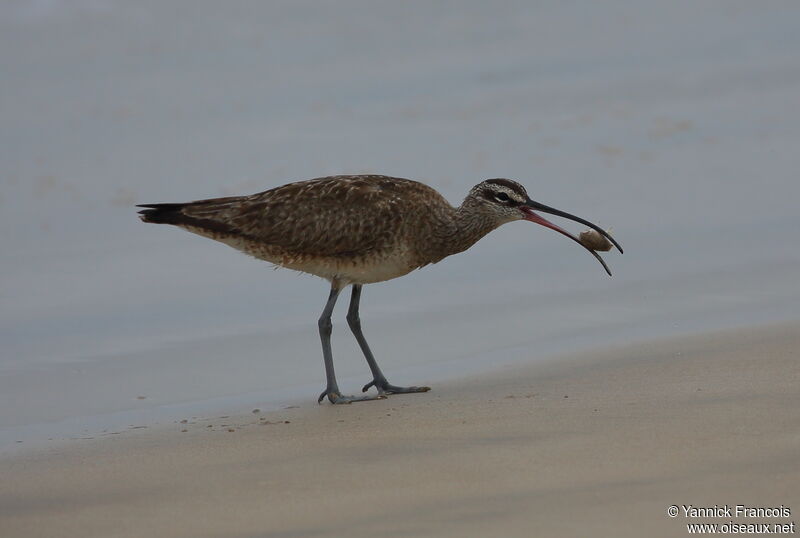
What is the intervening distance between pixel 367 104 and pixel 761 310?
7.85m

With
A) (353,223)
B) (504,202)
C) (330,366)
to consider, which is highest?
(504,202)

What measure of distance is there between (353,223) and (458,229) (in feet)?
2.39

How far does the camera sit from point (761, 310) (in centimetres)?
998

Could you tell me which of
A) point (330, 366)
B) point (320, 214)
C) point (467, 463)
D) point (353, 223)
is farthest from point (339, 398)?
point (467, 463)

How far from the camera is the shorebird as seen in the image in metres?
9.47

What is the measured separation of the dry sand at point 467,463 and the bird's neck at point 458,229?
129 centimetres

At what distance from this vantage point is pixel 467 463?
21.7 feet

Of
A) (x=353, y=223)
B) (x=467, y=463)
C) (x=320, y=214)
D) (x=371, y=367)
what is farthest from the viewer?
(x=320, y=214)

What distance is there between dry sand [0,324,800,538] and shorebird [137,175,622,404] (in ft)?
3.80

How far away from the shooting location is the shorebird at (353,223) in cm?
947

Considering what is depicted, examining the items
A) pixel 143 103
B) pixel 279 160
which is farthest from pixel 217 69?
pixel 279 160

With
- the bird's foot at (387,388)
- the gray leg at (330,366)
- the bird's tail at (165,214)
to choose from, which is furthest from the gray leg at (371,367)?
the bird's tail at (165,214)

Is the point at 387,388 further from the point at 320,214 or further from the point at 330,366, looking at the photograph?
the point at 320,214

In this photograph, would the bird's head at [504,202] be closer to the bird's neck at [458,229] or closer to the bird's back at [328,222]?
the bird's neck at [458,229]
